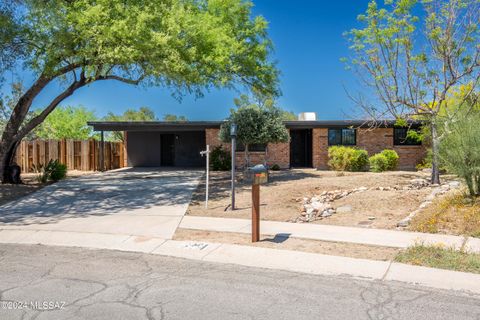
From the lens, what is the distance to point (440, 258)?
5898 millimetres

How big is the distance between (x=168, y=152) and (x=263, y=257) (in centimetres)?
2200

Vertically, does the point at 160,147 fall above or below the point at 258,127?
below

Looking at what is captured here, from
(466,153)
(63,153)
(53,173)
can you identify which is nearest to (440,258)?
(466,153)

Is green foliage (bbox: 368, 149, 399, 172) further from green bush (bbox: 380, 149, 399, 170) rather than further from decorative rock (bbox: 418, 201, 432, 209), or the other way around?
decorative rock (bbox: 418, 201, 432, 209)

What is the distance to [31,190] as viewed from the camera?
1433cm

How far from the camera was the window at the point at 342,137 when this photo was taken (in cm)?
2319

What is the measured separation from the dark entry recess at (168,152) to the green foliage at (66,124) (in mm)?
18540

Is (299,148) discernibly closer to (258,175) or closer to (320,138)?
(320,138)

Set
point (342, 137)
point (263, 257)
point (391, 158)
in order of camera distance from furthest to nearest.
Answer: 1. point (342, 137)
2. point (391, 158)
3. point (263, 257)

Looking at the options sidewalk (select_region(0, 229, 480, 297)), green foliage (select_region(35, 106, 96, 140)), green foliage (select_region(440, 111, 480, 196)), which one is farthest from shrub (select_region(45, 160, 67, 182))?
green foliage (select_region(35, 106, 96, 140))

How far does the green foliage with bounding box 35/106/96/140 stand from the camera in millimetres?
42219

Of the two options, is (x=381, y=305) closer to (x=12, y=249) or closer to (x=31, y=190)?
(x=12, y=249)

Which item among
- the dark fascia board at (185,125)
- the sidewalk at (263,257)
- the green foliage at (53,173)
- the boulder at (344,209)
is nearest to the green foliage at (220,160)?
the dark fascia board at (185,125)

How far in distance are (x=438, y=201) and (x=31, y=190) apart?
1265 centimetres
